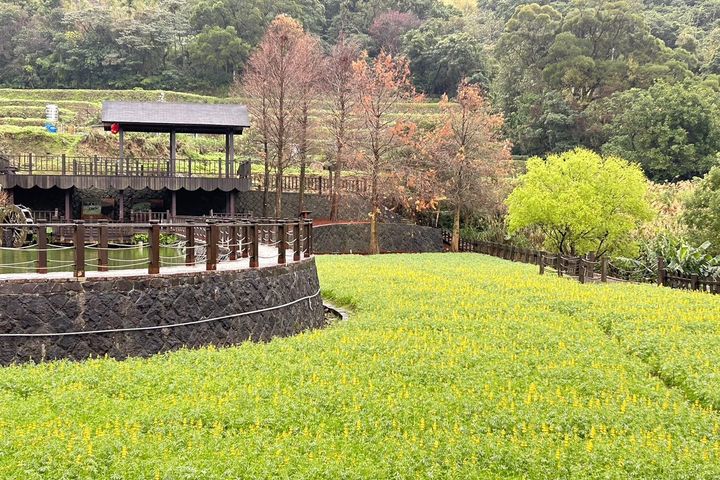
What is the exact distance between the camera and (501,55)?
59594 millimetres

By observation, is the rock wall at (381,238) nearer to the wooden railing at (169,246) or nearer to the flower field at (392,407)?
the wooden railing at (169,246)

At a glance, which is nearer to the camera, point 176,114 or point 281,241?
point 281,241

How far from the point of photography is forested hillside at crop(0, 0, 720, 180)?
46156 mm

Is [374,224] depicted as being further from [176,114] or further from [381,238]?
[176,114]

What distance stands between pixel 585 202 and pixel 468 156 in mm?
10114

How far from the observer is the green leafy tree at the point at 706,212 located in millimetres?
25500

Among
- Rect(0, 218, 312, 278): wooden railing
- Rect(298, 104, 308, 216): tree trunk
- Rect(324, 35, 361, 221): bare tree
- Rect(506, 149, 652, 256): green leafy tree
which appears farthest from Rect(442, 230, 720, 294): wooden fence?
Rect(298, 104, 308, 216): tree trunk

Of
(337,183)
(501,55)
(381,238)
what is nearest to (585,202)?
(381,238)

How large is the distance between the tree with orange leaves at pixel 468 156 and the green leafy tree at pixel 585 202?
19.9ft

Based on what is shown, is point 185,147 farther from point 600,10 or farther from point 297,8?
point 600,10

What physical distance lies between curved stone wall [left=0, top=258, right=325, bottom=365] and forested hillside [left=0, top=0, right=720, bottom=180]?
38.6 metres

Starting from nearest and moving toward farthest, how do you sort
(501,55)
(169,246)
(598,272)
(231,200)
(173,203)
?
(169,246), (598,272), (173,203), (231,200), (501,55)

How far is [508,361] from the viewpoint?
1114cm

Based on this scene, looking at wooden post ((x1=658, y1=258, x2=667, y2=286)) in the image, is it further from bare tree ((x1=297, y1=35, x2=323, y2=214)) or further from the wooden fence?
bare tree ((x1=297, y1=35, x2=323, y2=214))
